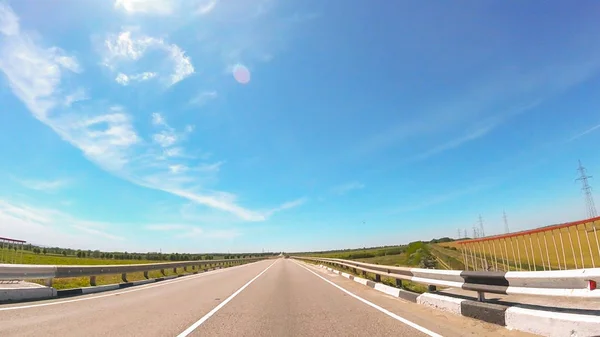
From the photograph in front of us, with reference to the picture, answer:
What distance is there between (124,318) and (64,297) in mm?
5698

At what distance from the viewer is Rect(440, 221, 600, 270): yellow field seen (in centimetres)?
667

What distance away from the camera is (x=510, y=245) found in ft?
28.9

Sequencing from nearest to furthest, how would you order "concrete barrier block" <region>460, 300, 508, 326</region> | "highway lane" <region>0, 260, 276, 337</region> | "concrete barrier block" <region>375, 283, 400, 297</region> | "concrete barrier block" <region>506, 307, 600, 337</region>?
"concrete barrier block" <region>506, 307, 600, 337</region>
"concrete barrier block" <region>460, 300, 508, 326</region>
"highway lane" <region>0, 260, 276, 337</region>
"concrete barrier block" <region>375, 283, 400, 297</region>

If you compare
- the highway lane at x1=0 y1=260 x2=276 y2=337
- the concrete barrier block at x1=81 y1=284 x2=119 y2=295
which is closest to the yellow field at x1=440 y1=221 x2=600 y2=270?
the highway lane at x1=0 y1=260 x2=276 y2=337

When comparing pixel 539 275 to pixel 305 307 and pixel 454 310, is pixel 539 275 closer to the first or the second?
pixel 454 310

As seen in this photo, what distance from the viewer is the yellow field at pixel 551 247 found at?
667 cm

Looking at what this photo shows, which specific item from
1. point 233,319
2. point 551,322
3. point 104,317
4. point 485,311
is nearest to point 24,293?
point 104,317

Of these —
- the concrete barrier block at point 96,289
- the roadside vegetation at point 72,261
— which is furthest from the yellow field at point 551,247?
the roadside vegetation at point 72,261

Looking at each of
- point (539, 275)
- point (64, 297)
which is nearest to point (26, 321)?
point (64, 297)

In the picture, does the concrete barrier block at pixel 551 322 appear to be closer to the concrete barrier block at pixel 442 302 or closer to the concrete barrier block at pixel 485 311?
the concrete barrier block at pixel 485 311

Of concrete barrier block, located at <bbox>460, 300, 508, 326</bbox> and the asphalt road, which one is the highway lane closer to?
the asphalt road

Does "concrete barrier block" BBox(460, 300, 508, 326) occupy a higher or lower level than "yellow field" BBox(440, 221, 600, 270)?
lower

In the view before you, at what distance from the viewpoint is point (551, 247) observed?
7.81 metres

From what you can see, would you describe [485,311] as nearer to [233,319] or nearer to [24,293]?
[233,319]
